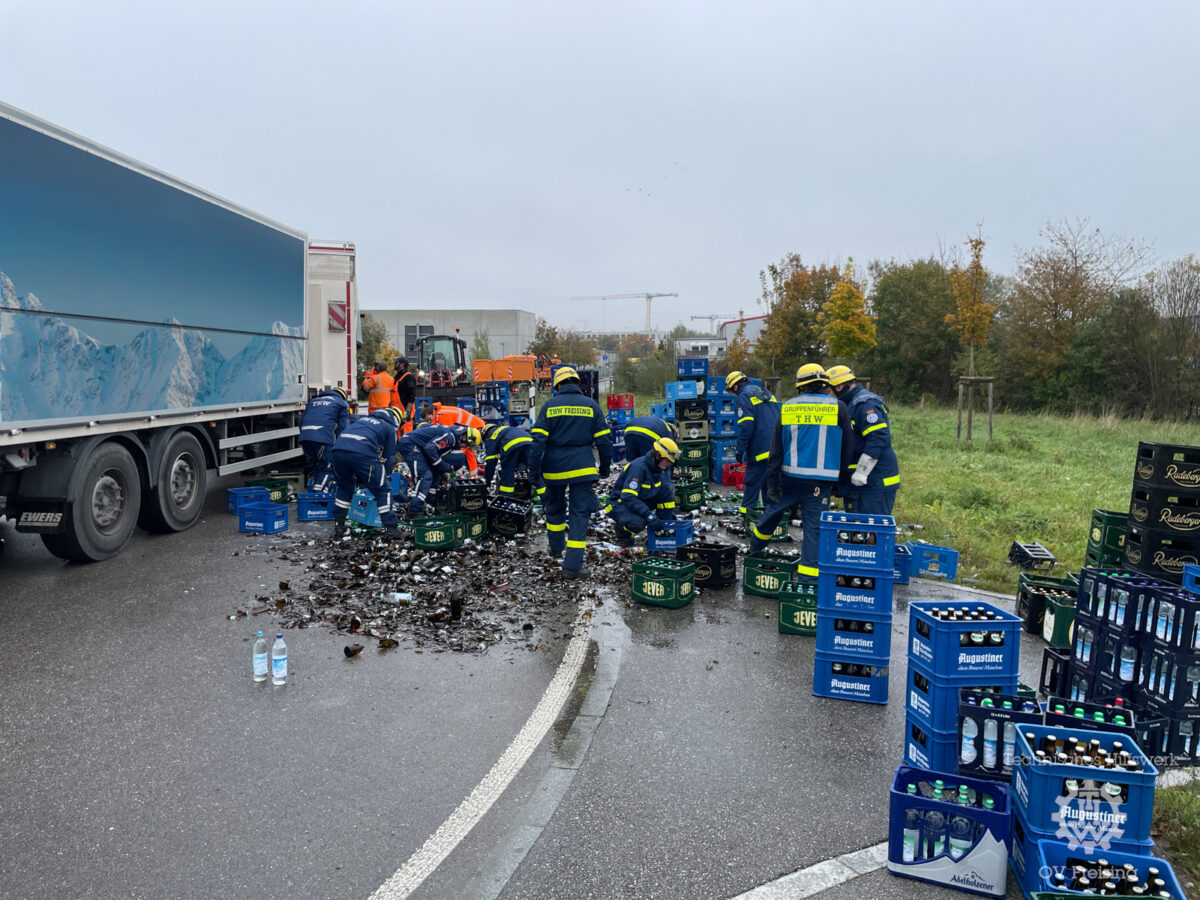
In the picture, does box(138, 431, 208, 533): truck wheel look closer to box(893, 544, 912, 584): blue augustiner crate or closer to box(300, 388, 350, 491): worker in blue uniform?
box(300, 388, 350, 491): worker in blue uniform

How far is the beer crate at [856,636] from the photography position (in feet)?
16.3

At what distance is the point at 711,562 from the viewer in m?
7.52

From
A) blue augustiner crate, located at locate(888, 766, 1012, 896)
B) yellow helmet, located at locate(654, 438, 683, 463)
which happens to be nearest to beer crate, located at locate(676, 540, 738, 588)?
yellow helmet, located at locate(654, 438, 683, 463)

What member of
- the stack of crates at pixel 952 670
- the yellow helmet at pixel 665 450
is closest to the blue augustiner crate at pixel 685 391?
the yellow helmet at pixel 665 450

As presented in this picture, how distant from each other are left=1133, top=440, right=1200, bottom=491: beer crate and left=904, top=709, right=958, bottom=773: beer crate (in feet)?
10.5

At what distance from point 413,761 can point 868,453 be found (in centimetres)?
502

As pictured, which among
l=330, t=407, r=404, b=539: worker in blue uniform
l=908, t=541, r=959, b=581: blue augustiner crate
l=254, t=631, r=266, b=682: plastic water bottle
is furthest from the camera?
l=330, t=407, r=404, b=539: worker in blue uniform

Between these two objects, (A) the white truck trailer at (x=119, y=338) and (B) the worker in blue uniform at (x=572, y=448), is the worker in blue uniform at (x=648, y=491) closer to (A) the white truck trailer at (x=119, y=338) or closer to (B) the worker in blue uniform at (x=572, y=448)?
(B) the worker in blue uniform at (x=572, y=448)

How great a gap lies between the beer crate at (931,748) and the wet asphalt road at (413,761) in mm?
210

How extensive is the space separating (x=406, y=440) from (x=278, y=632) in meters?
4.05

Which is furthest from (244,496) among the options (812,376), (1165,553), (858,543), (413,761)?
(1165,553)

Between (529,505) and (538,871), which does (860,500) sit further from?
(538,871)

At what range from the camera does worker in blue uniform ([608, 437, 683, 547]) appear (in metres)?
8.44

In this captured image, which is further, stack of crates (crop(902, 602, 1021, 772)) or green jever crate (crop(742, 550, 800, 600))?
green jever crate (crop(742, 550, 800, 600))
